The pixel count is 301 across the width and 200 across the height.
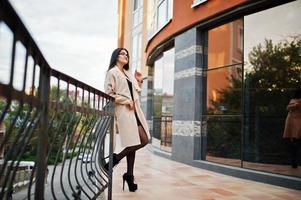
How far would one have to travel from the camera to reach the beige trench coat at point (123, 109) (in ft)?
12.7

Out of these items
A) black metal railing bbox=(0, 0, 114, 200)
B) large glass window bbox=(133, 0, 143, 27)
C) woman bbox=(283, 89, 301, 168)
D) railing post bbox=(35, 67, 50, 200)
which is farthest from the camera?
large glass window bbox=(133, 0, 143, 27)

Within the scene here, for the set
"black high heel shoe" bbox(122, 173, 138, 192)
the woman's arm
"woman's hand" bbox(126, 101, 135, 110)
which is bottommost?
"black high heel shoe" bbox(122, 173, 138, 192)

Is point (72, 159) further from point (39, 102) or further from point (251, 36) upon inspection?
point (251, 36)

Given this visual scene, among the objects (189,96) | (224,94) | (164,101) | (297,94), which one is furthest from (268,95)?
(164,101)

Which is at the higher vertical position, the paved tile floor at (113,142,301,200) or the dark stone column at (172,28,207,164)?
the dark stone column at (172,28,207,164)

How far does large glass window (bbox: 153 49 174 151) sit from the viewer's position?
9055mm

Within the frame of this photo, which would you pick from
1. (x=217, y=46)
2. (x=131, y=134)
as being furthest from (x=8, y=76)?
(x=217, y=46)

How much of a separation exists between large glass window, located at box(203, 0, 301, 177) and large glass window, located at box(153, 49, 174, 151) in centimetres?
242

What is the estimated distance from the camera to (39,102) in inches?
53.1

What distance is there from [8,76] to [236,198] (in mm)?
3726

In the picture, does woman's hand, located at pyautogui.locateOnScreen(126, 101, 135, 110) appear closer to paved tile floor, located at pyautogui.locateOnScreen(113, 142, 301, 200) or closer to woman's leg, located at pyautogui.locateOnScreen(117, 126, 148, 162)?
woman's leg, located at pyautogui.locateOnScreen(117, 126, 148, 162)

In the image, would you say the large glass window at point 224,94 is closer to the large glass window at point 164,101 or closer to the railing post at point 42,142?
the large glass window at point 164,101

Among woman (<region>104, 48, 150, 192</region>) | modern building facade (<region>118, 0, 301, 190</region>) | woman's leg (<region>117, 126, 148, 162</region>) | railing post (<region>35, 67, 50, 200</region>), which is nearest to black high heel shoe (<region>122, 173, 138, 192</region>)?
woman (<region>104, 48, 150, 192</region>)

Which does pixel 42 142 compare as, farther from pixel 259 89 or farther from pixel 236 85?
pixel 236 85
